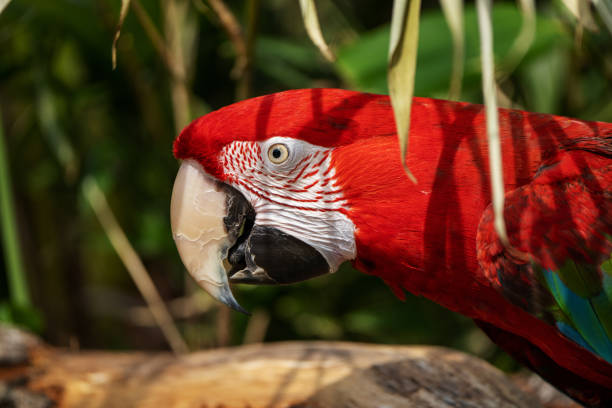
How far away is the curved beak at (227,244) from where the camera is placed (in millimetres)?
801

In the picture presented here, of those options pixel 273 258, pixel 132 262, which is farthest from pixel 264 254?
pixel 132 262

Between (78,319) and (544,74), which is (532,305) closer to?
(544,74)

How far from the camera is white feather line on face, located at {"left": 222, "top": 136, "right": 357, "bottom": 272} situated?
31.0 inches

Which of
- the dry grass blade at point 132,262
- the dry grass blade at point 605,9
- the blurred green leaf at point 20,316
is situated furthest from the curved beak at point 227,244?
the dry grass blade at point 132,262

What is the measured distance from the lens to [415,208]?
0.76 m

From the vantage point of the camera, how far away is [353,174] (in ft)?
2.56

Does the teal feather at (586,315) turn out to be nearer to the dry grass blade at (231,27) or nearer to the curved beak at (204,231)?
the curved beak at (204,231)

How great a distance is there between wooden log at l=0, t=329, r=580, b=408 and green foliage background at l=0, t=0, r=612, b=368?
→ 38 cm

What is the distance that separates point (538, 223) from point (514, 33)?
83 centimetres

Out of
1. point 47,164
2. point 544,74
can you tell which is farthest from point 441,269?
point 47,164

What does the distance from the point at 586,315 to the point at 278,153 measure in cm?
45

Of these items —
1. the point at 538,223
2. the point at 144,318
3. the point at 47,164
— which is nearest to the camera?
the point at 538,223

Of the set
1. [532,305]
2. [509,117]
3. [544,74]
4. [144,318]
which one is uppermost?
[544,74]

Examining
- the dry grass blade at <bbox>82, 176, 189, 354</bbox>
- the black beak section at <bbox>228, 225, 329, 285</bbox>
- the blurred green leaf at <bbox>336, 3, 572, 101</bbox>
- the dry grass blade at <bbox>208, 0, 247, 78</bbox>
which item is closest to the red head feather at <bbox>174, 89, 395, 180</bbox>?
the black beak section at <bbox>228, 225, 329, 285</bbox>
